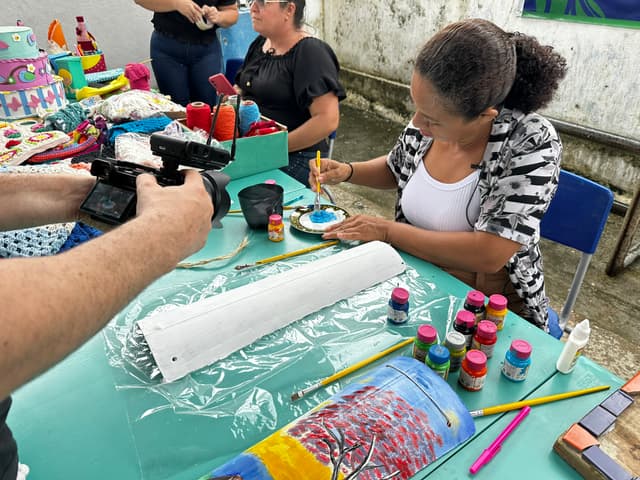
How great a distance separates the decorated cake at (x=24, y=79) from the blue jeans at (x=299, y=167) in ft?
3.68

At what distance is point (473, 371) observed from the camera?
0.81m

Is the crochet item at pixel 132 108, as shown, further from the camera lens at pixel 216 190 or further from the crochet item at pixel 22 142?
the camera lens at pixel 216 190

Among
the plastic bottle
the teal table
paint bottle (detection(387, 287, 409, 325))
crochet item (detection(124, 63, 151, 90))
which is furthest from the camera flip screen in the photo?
the plastic bottle

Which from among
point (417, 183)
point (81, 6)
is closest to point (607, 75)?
point (417, 183)

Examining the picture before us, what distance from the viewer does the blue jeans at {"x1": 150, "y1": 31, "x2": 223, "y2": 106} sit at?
103 inches

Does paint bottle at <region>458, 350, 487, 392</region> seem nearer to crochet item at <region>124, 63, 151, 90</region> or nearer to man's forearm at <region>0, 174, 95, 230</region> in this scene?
man's forearm at <region>0, 174, 95, 230</region>

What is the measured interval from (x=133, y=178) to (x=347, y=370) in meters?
0.54

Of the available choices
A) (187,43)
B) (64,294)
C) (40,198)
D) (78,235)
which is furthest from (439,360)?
(187,43)

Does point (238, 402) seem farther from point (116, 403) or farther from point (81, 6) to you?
point (81, 6)

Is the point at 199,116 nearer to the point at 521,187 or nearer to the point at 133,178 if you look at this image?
the point at 133,178

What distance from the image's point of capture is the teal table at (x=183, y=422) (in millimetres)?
707

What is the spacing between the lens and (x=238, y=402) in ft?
2.67

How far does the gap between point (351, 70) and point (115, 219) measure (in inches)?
206

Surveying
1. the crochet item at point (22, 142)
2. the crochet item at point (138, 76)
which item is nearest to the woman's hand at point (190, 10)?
the crochet item at point (138, 76)
